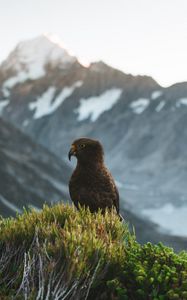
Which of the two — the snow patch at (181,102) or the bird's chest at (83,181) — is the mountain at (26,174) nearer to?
the snow patch at (181,102)

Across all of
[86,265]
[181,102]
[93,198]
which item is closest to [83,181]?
[93,198]

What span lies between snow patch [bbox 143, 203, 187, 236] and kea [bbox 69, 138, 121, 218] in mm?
101600

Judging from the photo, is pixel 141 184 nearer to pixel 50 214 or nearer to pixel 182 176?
pixel 182 176

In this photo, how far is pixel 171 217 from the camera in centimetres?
12625

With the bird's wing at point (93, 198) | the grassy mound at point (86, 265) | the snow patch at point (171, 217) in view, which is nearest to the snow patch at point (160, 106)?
the snow patch at point (171, 217)

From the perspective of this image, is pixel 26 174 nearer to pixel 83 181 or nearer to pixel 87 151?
pixel 87 151

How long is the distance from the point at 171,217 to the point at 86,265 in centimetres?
12088

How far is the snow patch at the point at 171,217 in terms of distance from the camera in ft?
380

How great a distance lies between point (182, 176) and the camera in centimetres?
15400

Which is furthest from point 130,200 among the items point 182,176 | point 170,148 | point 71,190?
point 71,190

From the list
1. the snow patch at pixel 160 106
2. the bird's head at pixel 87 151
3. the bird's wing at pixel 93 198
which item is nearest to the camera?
the bird's wing at pixel 93 198

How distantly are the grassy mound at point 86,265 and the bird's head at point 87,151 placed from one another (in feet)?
5.57

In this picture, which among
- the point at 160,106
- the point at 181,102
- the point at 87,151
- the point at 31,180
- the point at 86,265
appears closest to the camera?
the point at 86,265

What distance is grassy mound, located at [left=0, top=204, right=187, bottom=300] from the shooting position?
23.5ft
